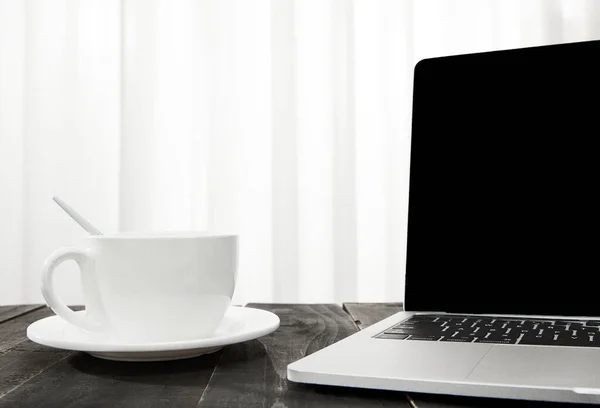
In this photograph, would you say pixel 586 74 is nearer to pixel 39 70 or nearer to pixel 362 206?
pixel 362 206

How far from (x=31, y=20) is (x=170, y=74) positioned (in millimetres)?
469

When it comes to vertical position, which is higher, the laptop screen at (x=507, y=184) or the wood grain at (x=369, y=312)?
the laptop screen at (x=507, y=184)

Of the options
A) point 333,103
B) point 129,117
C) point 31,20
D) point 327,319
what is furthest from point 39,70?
point 327,319

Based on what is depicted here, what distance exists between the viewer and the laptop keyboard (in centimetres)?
50

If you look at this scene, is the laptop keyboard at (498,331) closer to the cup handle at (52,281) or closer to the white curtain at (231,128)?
the cup handle at (52,281)

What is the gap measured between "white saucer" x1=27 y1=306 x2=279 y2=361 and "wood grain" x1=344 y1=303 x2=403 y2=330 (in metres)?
0.17

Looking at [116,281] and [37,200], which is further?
[37,200]

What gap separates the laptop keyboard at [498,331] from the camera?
497 mm

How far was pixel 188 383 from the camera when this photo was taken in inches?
16.9

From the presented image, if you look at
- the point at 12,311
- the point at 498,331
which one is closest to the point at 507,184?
the point at 498,331

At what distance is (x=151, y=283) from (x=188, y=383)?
0.33ft

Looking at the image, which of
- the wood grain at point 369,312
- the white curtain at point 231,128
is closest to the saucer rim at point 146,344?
the wood grain at point 369,312

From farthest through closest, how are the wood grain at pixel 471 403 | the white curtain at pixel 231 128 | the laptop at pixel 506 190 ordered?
the white curtain at pixel 231 128, the laptop at pixel 506 190, the wood grain at pixel 471 403

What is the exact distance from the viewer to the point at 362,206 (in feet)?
6.53
